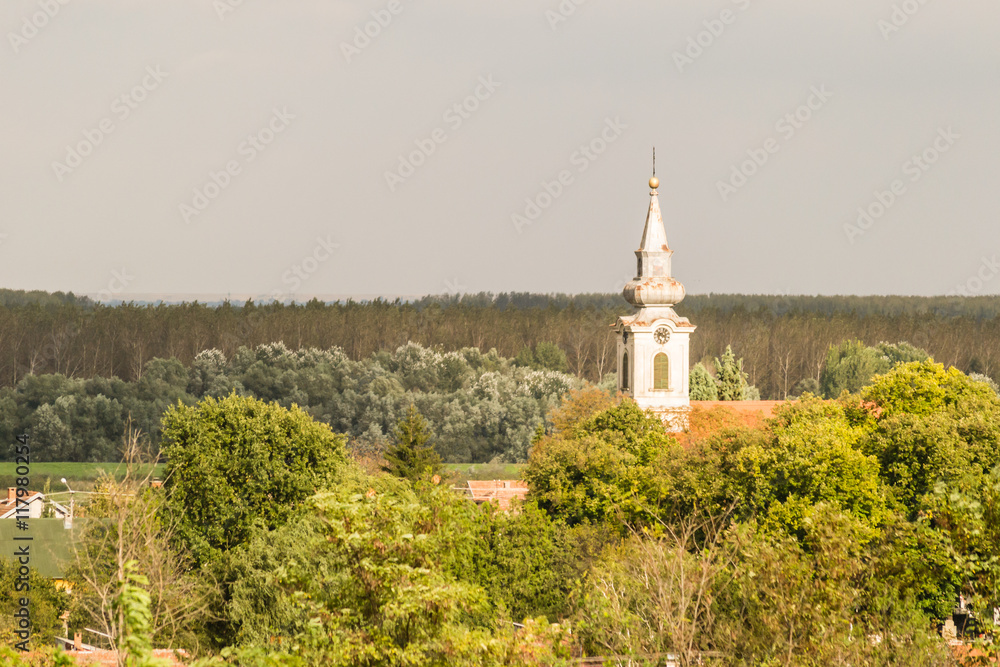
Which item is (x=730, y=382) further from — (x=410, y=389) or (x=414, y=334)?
(x=414, y=334)

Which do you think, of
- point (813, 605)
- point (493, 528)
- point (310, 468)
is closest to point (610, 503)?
point (493, 528)

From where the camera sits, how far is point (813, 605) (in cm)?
2083

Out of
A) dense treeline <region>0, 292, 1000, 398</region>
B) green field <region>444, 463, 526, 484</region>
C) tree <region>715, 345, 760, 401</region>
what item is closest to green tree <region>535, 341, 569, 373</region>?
dense treeline <region>0, 292, 1000, 398</region>

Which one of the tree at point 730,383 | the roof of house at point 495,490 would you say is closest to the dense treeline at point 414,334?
the tree at point 730,383

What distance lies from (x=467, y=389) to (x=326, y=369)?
13.7 meters

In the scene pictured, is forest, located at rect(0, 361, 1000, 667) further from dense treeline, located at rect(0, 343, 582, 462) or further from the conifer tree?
dense treeline, located at rect(0, 343, 582, 462)

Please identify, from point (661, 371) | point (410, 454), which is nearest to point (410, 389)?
point (661, 371)

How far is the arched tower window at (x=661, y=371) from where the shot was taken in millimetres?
56500

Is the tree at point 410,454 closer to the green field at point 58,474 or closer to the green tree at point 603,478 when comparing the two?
the green tree at point 603,478

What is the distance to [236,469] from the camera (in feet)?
121

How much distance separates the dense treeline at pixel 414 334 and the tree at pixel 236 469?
81564 mm

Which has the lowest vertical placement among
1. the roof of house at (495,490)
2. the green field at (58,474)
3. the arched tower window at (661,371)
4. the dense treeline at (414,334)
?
the green field at (58,474)

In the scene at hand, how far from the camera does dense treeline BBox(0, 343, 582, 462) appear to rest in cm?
9262

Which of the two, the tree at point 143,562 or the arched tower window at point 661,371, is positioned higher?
the arched tower window at point 661,371
